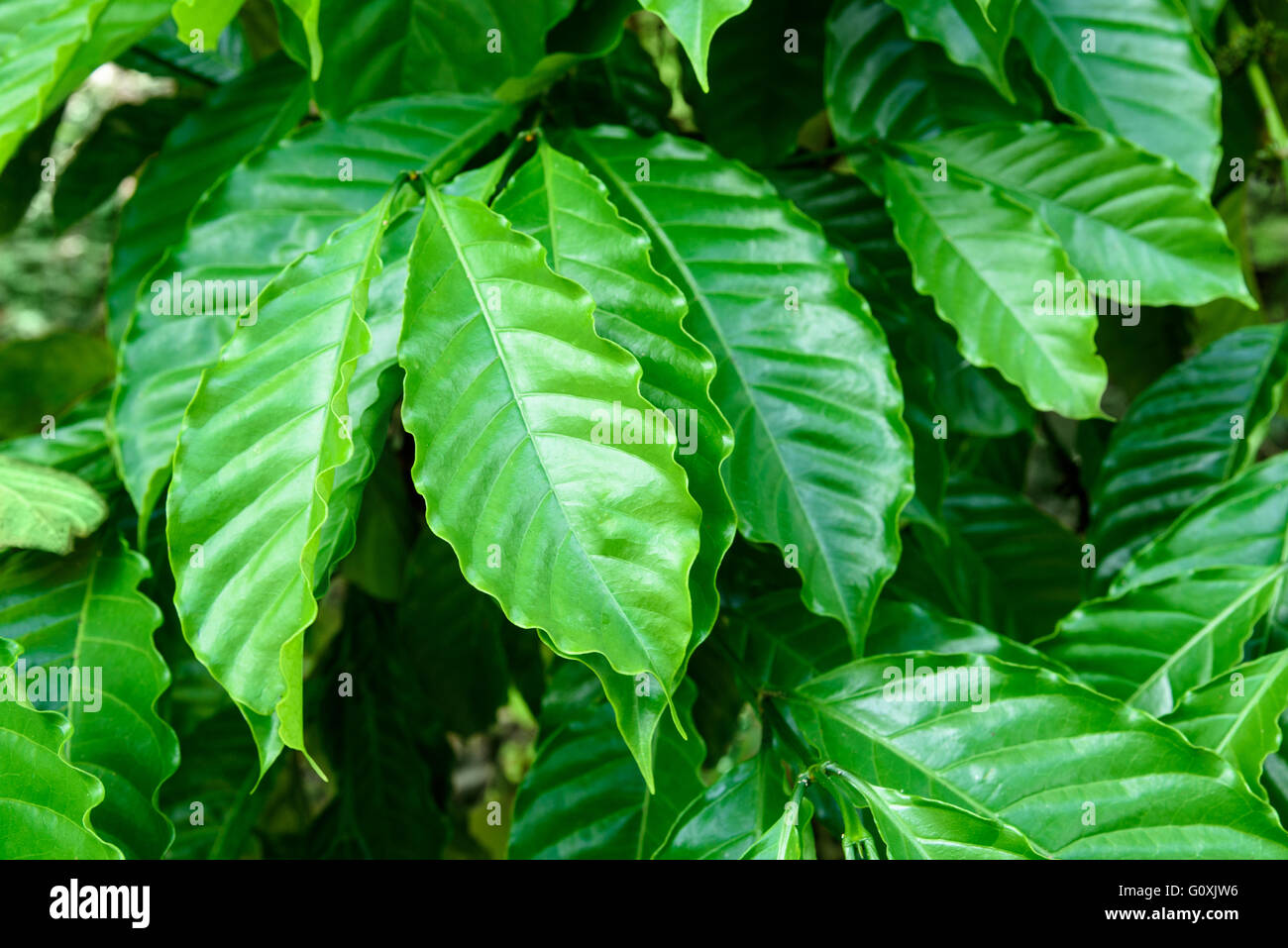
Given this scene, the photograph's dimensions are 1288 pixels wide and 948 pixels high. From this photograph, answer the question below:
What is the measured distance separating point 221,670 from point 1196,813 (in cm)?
56

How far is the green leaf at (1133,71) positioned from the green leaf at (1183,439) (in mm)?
256

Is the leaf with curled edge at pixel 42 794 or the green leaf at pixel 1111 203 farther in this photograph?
the green leaf at pixel 1111 203

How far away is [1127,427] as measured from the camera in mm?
1084

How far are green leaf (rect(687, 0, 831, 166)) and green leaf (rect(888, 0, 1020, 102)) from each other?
0.69 feet

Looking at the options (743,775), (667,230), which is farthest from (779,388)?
(743,775)

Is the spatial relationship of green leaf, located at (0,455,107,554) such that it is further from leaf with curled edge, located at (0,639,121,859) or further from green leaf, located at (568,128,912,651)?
green leaf, located at (568,128,912,651)

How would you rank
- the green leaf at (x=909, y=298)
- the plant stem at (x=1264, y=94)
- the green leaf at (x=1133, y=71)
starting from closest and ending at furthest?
the green leaf at (x=1133, y=71) → the green leaf at (x=909, y=298) → the plant stem at (x=1264, y=94)

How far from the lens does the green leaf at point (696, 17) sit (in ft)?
1.92

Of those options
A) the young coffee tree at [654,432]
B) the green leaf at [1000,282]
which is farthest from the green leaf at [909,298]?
the green leaf at [1000,282]

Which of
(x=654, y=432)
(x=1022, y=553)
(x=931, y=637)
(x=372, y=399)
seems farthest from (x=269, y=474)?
(x=1022, y=553)

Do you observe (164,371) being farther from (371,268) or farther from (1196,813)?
(1196,813)

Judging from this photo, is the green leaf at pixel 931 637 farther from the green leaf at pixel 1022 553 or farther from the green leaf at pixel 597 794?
the green leaf at pixel 1022 553

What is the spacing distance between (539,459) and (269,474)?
149 millimetres

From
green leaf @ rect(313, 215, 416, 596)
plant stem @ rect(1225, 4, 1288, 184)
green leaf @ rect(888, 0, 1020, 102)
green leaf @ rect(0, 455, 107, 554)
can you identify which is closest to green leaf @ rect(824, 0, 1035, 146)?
green leaf @ rect(888, 0, 1020, 102)
